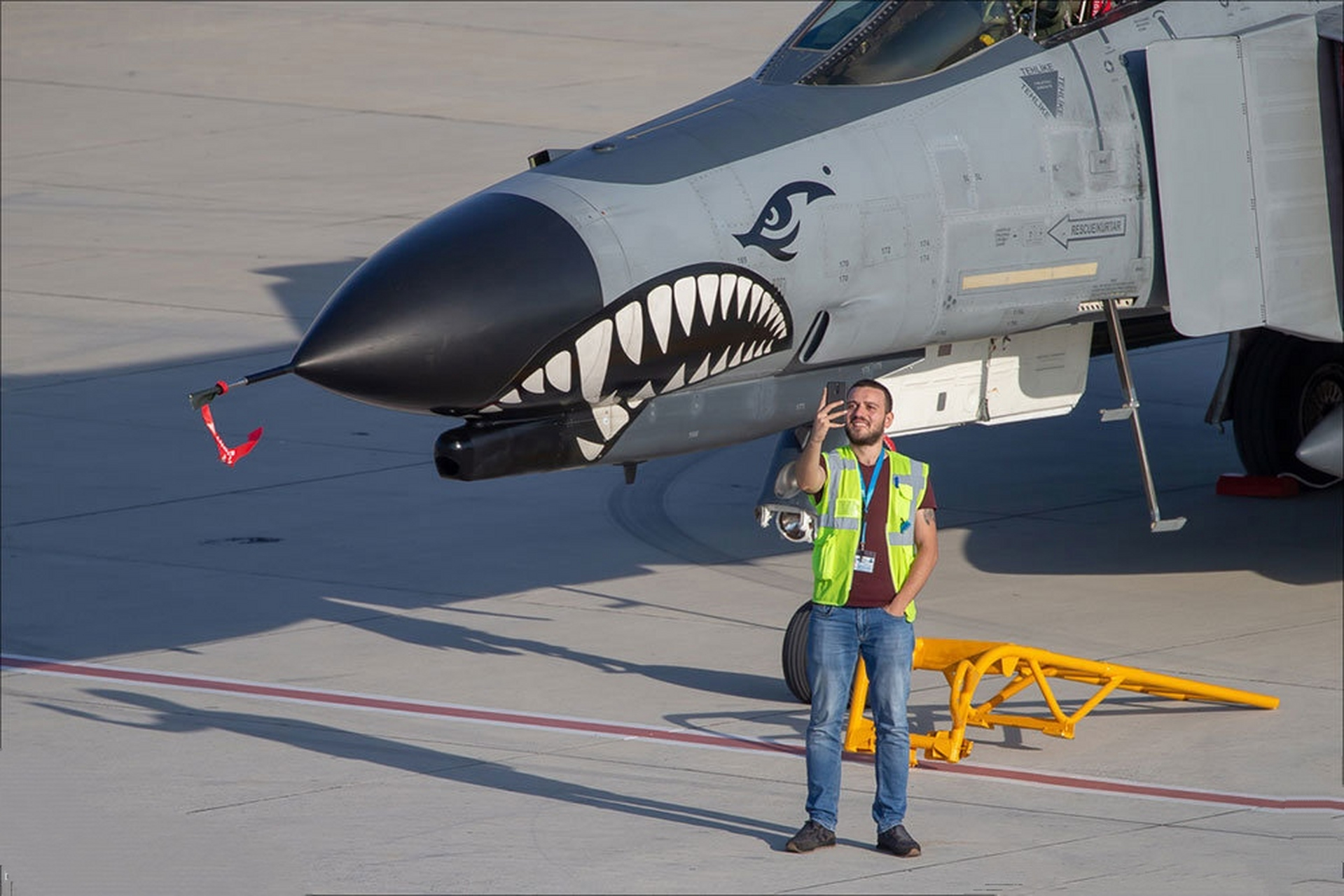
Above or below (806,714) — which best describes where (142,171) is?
above

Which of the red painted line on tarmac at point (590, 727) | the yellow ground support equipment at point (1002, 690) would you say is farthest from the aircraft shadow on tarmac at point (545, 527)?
the yellow ground support equipment at point (1002, 690)

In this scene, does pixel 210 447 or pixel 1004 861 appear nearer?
pixel 1004 861

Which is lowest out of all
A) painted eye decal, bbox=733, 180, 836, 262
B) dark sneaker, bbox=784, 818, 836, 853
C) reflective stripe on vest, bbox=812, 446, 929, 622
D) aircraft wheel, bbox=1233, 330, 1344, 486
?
dark sneaker, bbox=784, 818, 836, 853

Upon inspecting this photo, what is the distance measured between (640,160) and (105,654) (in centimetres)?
421

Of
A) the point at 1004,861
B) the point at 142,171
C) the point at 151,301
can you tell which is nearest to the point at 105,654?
the point at 1004,861

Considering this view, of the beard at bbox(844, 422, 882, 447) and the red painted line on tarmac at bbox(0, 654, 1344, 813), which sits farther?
the red painted line on tarmac at bbox(0, 654, 1344, 813)

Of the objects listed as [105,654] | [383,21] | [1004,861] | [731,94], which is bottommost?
[1004,861]

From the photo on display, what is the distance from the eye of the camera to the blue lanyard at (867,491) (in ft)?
26.9

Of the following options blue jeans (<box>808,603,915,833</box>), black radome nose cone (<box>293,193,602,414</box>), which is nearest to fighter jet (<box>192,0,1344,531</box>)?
black radome nose cone (<box>293,193,602,414</box>)

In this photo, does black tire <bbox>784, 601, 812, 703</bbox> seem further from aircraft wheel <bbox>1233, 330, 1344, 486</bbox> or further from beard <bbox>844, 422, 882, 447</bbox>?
aircraft wheel <bbox>1233, 330, 1344, 486</bbox>

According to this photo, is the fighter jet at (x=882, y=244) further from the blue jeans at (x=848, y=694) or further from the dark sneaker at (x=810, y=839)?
the dark sneaker at (x=810, y=839)

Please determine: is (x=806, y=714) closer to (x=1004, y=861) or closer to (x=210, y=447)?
(x=1004, y=861)

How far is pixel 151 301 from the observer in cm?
2028

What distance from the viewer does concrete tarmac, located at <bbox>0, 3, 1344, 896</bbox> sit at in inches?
330
